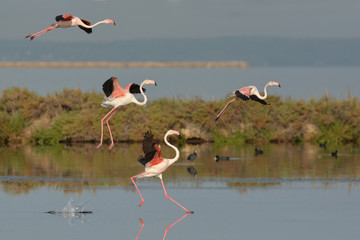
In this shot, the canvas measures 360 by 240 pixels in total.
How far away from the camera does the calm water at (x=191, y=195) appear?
1278cm

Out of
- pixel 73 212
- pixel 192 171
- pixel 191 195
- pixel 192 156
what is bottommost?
pixel 73 212

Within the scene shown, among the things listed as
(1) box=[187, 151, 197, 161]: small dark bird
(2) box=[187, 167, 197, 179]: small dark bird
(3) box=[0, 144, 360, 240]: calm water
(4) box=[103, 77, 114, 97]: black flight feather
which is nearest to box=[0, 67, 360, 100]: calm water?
(3) box=[0, 144, 360, 240]: calm water

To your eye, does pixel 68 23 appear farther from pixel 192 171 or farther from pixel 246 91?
pixel 192 171

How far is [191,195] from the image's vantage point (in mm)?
16234

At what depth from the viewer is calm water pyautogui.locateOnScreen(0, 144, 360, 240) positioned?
12.8 metres

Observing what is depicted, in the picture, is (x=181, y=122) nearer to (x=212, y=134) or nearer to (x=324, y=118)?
(x=212, y=134)

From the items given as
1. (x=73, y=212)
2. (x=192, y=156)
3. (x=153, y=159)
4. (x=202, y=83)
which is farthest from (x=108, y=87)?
(x=202, y=83)

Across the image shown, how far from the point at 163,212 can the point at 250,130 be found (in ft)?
43.5

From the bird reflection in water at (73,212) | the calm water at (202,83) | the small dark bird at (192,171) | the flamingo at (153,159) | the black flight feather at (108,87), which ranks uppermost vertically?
the calm water at (202,83)

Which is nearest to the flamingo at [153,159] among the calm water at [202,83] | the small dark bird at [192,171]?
the small dark bird at [192,171]

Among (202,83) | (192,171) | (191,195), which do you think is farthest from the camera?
(202,83)

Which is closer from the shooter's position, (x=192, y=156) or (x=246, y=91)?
(x=246, y=91)

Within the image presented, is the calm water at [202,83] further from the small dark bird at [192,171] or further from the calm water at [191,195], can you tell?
the small dark bird at [192,171]

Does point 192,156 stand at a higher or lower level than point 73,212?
higher
